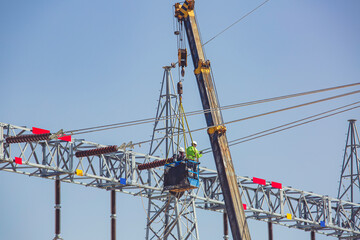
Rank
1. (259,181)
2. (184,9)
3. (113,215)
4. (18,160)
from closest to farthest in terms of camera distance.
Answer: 1. (184,9)
2. (18,160)
3. (113,215)
4. (259,181)

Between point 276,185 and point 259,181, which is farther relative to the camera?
point 276,185

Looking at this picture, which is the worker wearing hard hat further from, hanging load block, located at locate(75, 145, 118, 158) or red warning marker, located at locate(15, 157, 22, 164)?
red warning marker, located at locate(15, 157, 22, 164)

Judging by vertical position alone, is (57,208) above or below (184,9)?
below

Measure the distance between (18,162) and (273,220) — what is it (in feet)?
67.1

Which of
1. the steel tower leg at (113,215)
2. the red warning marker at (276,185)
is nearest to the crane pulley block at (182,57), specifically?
the steel tower leg at (113,215)

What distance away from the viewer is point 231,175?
76.9ft

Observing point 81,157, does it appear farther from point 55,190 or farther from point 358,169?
point 358,169

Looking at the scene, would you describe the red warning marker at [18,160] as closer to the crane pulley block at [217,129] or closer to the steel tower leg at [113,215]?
the steel tower leg at [113,215]

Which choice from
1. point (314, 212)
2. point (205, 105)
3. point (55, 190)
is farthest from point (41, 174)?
point (314, 212)

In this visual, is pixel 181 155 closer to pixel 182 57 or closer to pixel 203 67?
pixel 182 57

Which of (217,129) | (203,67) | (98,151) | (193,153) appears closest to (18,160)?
(98,151)

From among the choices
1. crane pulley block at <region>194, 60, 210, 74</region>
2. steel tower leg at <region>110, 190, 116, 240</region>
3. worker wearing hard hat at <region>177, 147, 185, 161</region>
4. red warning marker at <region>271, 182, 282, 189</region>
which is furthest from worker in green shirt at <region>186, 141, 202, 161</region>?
red warning marker at <region>271, 182, 282, 189</region>

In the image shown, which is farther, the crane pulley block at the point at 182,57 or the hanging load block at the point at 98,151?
the hanging load block at the point at 98,151

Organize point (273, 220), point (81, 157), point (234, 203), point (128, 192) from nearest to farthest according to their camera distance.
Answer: point (234, 203), point (81, 157), point (128, 192), point (273, 220)
